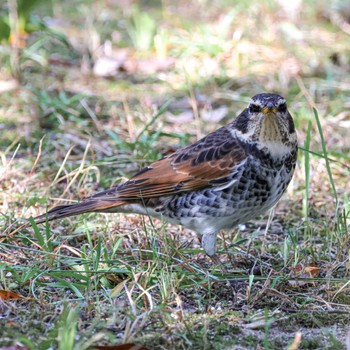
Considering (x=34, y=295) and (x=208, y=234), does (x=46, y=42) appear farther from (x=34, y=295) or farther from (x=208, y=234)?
(x=34, y=295)

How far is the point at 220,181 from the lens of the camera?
4.59 metres

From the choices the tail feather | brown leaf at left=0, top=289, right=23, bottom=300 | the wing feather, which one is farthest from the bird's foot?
brown leaf at left=0, top=289, right=23, bottom=300

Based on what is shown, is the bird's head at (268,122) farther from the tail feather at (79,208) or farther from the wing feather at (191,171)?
the tail feather at (79,208)

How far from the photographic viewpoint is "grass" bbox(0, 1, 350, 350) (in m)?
3.66

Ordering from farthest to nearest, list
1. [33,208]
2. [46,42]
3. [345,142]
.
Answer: [46,42], [345,142], [33,208]

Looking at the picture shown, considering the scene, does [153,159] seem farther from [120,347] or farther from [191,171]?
[120,347]

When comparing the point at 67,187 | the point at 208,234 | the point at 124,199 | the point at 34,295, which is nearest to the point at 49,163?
the point at 67,187

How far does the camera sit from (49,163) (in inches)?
238

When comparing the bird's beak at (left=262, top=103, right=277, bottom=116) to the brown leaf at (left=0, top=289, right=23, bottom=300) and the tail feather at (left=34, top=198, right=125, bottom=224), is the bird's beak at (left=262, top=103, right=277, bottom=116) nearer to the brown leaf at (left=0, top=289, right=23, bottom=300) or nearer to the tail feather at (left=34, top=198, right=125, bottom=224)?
the tail feather at (left=34, top=198, right=125, bottom=224)

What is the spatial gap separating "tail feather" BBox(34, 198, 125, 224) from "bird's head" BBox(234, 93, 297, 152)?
0.91 m

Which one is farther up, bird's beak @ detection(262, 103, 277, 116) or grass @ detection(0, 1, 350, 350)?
bird's beak @ detection(262, 103, 277, 116)

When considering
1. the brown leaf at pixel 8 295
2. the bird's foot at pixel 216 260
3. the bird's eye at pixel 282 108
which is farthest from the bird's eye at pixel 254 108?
the brown leaf at pixel 8 295

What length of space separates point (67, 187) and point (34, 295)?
1464mm

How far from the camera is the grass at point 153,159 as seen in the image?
3.66 m
